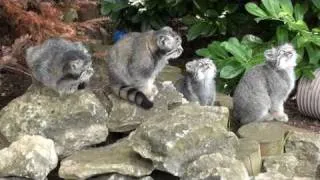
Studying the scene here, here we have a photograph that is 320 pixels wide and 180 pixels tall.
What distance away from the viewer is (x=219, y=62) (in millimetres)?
5559

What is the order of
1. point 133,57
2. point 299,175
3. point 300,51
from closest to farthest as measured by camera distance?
point 299,175 → point 133,57 → point 300,51

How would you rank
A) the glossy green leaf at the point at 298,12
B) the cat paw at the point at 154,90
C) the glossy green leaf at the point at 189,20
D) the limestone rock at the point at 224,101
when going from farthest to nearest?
the glossy green leaf at the point at 189,20
the glossy green leaf at the point at 298,12
the limestone rock at the point at 224,101
the cat paw at the point at 154,90

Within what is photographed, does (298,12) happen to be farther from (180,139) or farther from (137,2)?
(180,139)

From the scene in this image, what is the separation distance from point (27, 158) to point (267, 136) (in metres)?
1.66

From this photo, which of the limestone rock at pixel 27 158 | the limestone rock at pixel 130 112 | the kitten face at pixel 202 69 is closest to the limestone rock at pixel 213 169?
the limestone rock at pixel 130 112

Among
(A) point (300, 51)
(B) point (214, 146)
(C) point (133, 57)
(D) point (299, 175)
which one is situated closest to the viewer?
(B) point (214, 146)

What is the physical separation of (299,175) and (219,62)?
146 centimetres

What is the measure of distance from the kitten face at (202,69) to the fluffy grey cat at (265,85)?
11.7 inches

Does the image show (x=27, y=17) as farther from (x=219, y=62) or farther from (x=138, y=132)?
(x=219, y=62)

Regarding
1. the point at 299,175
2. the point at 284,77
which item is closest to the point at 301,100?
the point at 284,77

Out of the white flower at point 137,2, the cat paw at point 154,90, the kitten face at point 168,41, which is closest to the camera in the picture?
the kitten face at point 168,41

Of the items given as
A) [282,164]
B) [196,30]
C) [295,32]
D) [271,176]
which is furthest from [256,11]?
[271,176]

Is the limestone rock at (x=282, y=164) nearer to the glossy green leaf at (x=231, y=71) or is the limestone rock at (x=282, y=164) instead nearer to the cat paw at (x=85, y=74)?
the glossy green leaf at (x=231, y=71)

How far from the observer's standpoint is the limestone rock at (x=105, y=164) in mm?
4074
